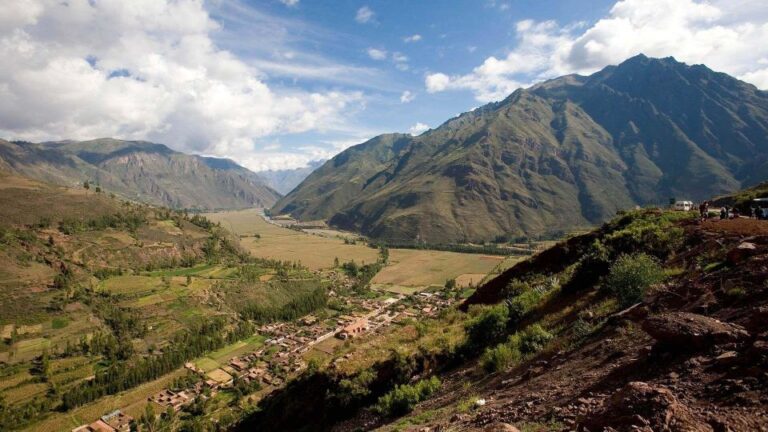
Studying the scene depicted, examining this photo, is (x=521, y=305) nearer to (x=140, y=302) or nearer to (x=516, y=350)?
(x=516, y=350)

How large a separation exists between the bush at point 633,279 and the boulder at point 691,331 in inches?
267

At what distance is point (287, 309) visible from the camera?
118312 millimetres

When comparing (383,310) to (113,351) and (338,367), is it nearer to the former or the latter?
(113,351)

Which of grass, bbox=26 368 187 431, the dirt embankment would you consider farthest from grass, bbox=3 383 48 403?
the dirt embankment

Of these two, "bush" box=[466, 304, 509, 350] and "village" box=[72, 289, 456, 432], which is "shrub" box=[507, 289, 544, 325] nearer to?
"bush" box=[466, 304, 509, 350]

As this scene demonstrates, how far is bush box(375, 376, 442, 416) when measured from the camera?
1608 cm

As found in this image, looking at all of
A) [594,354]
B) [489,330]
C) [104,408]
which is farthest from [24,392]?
[594,354]

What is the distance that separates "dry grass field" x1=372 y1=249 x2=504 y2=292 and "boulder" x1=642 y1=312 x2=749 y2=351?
132185 millimetres

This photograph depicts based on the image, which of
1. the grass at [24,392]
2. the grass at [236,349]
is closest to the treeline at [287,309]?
the grass at [236,349]

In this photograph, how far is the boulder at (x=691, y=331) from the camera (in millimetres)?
8328

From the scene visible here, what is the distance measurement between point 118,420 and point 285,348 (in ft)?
112

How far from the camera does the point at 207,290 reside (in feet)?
409

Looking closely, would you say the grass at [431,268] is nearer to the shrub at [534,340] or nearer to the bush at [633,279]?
the shrub at [534,340]

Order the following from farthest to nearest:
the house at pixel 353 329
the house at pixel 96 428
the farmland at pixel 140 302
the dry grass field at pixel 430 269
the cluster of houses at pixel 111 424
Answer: the dry grass field at pixel 430 269 < the house at pixel 353 329 < the farmland at pixel 140 302 < the cluster of houses at pixel 111 424 < the house at pixel 96 428
